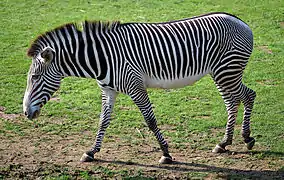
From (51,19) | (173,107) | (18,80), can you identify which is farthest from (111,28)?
(51,19)

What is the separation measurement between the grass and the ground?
68mm

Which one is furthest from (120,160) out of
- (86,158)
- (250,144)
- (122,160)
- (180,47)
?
(250,144)

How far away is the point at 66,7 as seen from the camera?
18422 millimetres

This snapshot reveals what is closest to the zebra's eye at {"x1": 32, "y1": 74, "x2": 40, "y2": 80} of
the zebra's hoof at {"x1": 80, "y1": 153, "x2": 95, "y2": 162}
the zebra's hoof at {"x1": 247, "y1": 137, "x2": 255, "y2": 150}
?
the zebra's hoof at {"x1": 80, "y1": 153, "x2": 95, "y2": 162}

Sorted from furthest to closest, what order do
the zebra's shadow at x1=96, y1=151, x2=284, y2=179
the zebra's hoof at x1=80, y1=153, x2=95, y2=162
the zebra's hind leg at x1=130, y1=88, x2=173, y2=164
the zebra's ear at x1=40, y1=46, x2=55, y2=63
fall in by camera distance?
1. the zebra's hoof at x1=80, y1=153, x2=95, y2=162
2. the zebra's hind leg at x1=130, y1=88, x2=173, y2=164
3. the zebra's shadow at x1=96, y1=151, x2=284, y2=179
4. the zebra's ear at x1=40, y1=46, x2=55, y2=63

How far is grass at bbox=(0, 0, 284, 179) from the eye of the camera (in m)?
10.1

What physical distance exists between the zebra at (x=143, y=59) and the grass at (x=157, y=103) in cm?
76

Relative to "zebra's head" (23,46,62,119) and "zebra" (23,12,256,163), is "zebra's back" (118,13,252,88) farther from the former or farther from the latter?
"zebra's head" (23,46,62,119)

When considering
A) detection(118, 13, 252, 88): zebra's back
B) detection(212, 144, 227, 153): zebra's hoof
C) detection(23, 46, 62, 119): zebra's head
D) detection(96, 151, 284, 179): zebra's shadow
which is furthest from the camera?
detection(212, 144, 227, 153): zebra's hoof

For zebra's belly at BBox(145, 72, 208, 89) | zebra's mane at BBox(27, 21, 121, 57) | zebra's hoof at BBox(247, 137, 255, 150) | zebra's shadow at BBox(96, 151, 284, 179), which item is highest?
zebra's mane at BBox(27, 21, 121, 57)

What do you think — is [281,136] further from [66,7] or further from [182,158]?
[66,7]

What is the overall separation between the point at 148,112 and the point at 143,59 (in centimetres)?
84

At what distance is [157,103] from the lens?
458 inches

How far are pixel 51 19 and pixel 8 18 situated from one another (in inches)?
53.5
